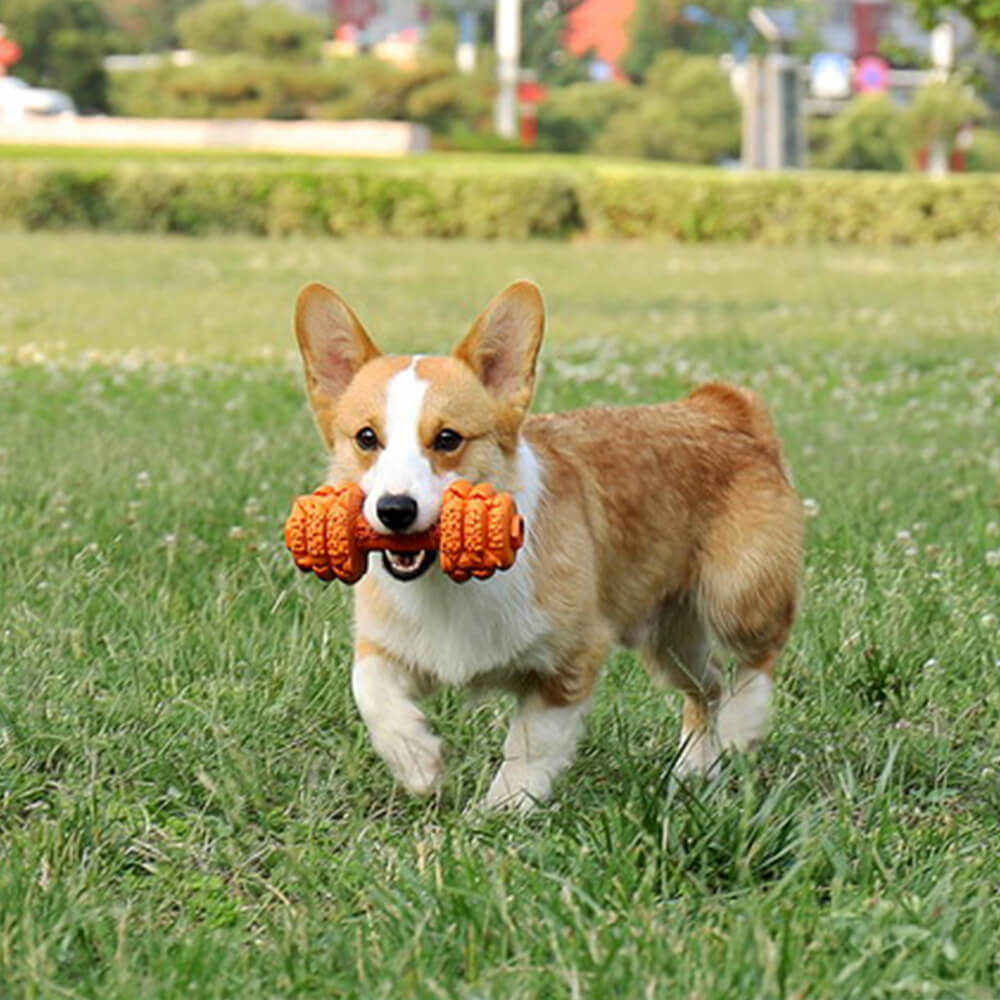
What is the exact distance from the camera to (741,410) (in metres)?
4.98

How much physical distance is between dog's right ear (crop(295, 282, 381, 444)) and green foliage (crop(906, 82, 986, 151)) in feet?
171

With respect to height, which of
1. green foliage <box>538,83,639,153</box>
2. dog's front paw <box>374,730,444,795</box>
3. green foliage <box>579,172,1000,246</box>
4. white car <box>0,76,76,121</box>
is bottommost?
green foliage <box>538,83,639,153</box>

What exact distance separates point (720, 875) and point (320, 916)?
2.22ft

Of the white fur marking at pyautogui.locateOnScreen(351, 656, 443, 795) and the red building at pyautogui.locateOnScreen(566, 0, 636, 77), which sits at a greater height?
the white fur marking at pyautogui.locateOnScreen(351, 656, 443, 795)

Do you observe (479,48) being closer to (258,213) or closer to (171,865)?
(258,213)

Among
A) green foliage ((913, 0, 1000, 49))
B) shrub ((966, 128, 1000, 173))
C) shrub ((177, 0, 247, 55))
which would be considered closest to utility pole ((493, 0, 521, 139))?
shrub ((177, 0, 247, 55))

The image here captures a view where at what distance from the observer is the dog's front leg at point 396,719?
399 cm

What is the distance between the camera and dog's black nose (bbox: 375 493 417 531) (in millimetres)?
3816

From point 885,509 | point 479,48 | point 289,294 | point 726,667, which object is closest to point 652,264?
point 289,294

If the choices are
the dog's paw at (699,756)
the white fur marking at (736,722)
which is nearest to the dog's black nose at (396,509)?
the dog's paw at (699,756)

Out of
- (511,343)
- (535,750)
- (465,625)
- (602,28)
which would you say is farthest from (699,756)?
(602,28)

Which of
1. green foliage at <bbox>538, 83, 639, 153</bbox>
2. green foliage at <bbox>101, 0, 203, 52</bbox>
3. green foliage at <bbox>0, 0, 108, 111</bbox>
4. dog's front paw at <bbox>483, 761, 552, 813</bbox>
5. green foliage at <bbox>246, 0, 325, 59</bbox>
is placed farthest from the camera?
green foliage at <bbox>101, 0, 203, 52</bbox>

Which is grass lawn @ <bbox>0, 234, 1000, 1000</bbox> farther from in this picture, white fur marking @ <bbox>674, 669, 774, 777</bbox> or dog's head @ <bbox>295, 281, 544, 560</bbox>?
dog's head @ <bbox>295, 281, 544, 560</bbox>

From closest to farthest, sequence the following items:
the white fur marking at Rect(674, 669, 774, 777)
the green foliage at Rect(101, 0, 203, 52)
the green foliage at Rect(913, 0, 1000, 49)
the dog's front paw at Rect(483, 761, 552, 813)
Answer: the dog's front paw at Rect(483, 761, 552, 813)
the white fur marking at Rect(674, 669, 774, 777)
the green foliage at Rect(913, 0, 1000, 49)
the green foliage at Rect(101, 0, 203, 52)
